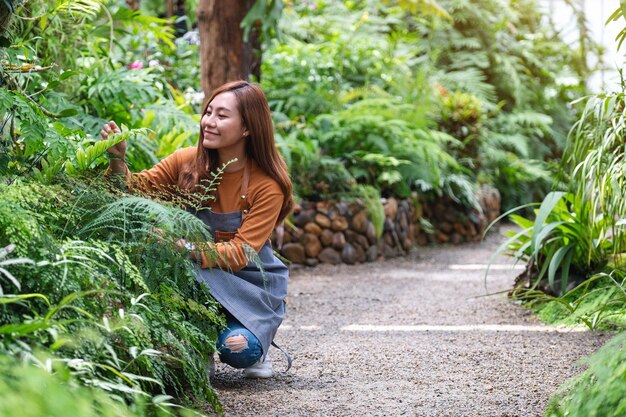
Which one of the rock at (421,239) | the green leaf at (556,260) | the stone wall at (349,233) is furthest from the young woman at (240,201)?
the rock at (421,239)

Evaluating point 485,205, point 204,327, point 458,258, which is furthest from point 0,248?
point 485,205

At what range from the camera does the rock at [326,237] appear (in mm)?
6949

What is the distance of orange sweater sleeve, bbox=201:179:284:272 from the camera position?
118 inches

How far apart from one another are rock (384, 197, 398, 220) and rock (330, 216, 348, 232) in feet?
2.06

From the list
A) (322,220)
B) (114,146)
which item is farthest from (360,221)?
(114,146)

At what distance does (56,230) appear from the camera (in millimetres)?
2643

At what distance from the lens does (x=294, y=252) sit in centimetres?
680

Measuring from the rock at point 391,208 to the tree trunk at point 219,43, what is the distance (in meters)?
1.78

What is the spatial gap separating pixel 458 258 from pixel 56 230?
18.3ft

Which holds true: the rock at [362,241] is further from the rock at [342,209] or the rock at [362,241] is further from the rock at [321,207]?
the rock at [321,207]

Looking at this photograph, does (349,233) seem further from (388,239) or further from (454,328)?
(454,328)

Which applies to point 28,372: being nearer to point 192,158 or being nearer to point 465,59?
point 192,158

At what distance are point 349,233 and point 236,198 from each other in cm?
388

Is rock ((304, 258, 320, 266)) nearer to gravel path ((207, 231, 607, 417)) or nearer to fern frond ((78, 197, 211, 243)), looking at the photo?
gravel path ((207, 231, 607, 417))
